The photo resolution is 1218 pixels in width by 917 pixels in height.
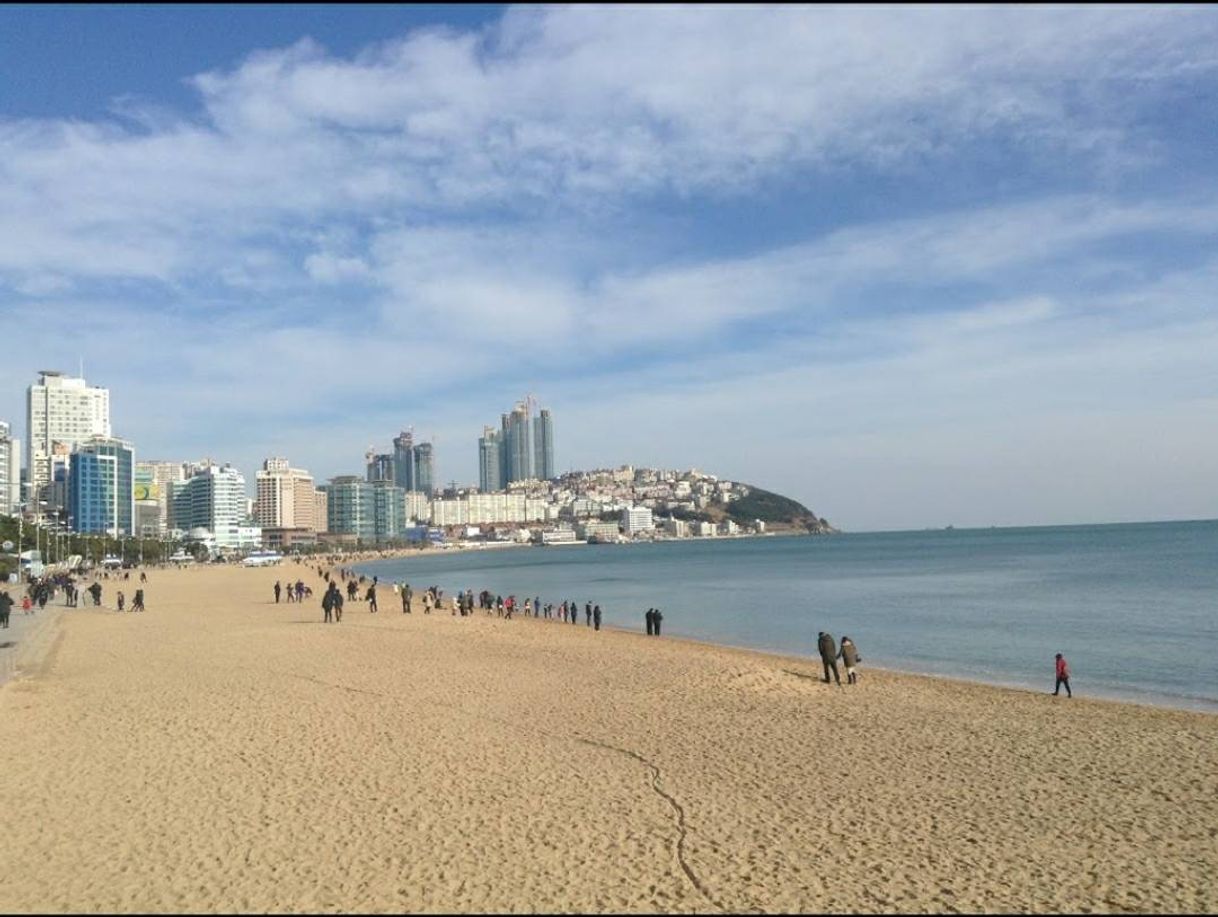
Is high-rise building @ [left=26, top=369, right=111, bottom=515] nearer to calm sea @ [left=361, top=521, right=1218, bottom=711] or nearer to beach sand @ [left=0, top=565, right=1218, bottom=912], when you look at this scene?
calm sea @ [left=361, top=521, right=1218, bottom=711]

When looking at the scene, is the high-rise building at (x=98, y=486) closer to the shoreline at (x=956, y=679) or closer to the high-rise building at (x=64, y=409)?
the high-rise building at (x=64, y=409)

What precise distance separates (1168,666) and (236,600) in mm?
38475

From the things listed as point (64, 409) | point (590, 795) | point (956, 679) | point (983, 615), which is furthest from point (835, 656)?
point (64, 409)

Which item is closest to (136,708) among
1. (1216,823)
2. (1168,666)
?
(1216,823)

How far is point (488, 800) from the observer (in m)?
9.52

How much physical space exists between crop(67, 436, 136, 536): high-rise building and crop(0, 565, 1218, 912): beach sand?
5751 inches

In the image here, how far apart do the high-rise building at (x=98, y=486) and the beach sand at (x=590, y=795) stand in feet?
479

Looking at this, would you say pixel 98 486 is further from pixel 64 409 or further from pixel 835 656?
pixel 835 656

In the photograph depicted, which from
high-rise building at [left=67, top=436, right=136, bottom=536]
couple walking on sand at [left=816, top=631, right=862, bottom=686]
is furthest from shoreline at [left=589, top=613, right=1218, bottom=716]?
high-rise building at [left=67, top=436, right=136, bottom=536]

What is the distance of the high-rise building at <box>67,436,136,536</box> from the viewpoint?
145375 millimetres

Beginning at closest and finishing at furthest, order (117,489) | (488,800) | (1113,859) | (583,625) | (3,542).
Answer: (1113,859), (488,800), (583,625), (3,542), (117,489)

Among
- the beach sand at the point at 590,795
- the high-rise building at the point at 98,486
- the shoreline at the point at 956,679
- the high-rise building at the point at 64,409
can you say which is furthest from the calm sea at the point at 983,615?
the high-rise building at the point at 64,409

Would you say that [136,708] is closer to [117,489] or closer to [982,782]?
[982,782]

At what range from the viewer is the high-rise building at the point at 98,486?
145m
